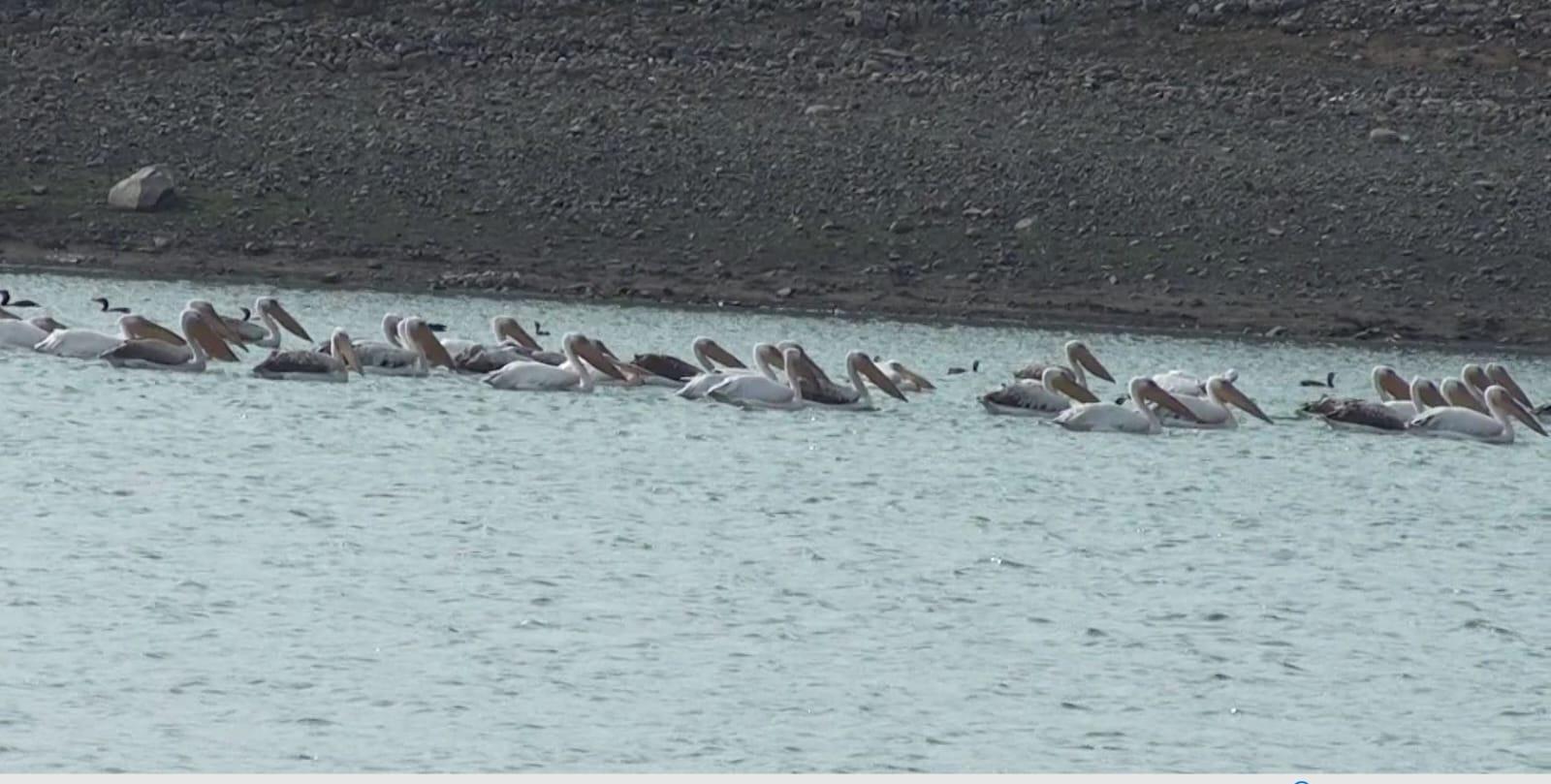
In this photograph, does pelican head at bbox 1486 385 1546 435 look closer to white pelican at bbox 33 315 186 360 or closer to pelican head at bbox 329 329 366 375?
pelican head at bbox 329 329 366 375

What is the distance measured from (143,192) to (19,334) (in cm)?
834

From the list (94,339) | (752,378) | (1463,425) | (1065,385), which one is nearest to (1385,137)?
(1463,425)

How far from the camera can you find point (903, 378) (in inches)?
766

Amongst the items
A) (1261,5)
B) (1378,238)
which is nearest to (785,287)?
(1378,238)

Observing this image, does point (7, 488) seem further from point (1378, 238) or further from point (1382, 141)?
point (1382, 141)

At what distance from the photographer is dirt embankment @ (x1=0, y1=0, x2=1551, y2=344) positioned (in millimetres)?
26656

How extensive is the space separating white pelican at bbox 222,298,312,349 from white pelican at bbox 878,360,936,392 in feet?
12.6

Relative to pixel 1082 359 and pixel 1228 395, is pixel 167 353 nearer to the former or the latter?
pixel 1082 359

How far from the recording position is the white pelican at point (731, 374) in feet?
61.8

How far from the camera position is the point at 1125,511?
49.1 ft

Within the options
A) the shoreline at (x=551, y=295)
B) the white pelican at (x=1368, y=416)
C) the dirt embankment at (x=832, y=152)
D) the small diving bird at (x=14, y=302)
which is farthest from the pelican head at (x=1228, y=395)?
the small diving bird at (x=14, y=302)

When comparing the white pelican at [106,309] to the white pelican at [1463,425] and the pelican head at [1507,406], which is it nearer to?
the white pelican at [1463,425]

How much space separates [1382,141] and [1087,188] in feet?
11.0

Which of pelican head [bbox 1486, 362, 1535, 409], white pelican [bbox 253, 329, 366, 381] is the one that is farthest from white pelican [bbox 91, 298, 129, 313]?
pelican head [bbox 1486, 362, 1535, 409]
